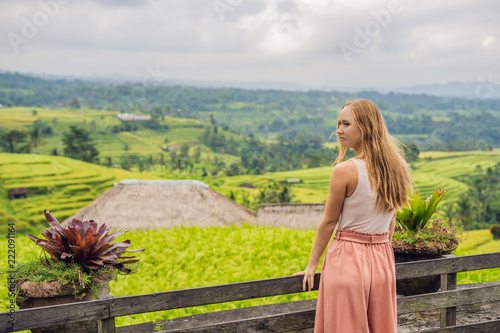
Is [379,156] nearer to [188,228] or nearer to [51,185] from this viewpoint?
[188,228]

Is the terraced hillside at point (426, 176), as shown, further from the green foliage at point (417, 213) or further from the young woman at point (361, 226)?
the young woman at point (361, 226)

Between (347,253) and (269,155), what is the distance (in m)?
41.5

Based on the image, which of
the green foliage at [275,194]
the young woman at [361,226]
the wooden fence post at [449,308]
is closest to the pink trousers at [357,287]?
the young woman at [361,226]

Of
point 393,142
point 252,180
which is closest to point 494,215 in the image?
point 252,180

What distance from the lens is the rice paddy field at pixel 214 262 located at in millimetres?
8508

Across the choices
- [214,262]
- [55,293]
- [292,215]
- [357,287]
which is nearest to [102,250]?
[55,293]

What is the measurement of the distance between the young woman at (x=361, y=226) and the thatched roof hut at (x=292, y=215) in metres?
11.9

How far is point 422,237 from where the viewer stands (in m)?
4.90

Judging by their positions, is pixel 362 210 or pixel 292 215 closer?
pixel 362 210

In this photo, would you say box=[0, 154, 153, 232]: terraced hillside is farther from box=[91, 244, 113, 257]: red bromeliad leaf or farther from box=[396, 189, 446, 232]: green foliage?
box=[91, 244, 113, 257]: red bromeliad leaf

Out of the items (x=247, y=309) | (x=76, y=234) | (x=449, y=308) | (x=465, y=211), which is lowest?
(x=465, y=211)

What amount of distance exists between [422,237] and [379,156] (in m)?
2.19

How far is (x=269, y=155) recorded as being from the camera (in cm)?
4453

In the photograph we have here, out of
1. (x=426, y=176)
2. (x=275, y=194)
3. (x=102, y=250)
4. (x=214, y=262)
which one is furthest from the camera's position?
(x=426, y=176)
